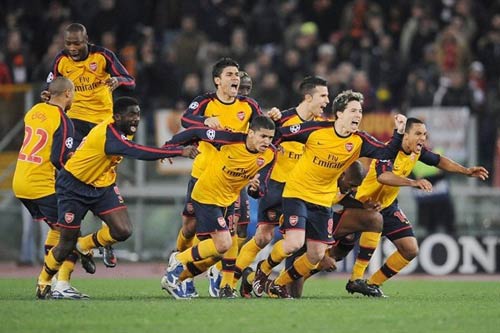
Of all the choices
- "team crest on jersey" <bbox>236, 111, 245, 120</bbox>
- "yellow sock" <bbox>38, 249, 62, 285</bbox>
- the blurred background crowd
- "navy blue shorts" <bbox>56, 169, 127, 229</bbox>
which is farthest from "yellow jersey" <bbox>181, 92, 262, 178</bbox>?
the blurred background crowd

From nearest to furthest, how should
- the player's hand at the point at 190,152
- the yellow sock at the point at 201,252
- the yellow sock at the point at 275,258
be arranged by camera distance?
the player's hand at the point at 190,152 < the yellow sock at the point at 201,252 < the yellow sock at the point at 275,258

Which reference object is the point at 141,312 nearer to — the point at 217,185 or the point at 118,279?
the point at 217,185

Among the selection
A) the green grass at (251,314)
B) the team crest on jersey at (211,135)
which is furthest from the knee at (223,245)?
the team crest on jersey at (211,135)

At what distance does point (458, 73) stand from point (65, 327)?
11.9 metres

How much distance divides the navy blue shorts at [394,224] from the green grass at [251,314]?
0.71 meters

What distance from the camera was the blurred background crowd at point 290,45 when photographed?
2064cm

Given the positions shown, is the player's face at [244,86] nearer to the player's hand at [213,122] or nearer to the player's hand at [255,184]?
the player's hand at [255,184]

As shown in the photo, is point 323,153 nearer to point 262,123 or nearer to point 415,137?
point 262,123

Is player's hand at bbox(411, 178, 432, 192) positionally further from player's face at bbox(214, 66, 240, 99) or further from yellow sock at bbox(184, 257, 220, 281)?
player's face at bbox(214, 66, 240, 99)

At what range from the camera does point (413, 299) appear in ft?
44.6

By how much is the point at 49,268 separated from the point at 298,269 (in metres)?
2.65

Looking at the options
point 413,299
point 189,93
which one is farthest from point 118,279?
point 413,299

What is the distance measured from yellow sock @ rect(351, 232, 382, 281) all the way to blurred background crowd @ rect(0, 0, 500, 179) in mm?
5775

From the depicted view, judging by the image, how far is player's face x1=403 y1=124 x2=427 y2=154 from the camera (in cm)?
1374
